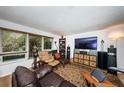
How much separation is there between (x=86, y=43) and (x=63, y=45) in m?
1.27

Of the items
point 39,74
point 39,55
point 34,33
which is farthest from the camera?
point 39,55

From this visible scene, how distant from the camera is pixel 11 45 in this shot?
8.76 feet

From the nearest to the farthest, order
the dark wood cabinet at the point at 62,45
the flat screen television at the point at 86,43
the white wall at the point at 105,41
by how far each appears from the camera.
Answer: the white wall at the point at 105,41, the flat screen television at the point at 86,43, the dark wood cabinet at the point at 62,45

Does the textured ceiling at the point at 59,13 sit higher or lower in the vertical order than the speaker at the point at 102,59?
higher

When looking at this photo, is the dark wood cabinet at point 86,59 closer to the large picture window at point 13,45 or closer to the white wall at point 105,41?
the white wall at point 105,41

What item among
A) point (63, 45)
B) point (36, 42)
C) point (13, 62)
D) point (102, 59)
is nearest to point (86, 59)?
point (102, 59)

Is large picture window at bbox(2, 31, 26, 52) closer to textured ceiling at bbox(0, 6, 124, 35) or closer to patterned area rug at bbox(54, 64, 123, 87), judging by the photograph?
textured ceiling at bbox(0, 6, 124, 35)

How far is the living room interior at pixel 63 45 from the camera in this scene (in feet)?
6.13

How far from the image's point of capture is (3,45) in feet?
8.41

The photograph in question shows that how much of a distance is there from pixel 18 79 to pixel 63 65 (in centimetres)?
274

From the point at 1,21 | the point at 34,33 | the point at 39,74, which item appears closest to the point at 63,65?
the point at 34,33

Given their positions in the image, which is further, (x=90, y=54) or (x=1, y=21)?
(x=90, y=54)

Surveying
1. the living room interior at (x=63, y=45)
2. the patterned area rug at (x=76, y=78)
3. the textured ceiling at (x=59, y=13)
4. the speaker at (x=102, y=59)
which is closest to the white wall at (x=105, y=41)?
the living room interior at (x=63, y=45)
